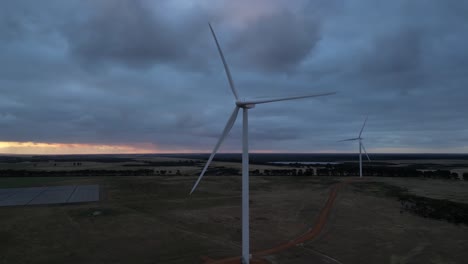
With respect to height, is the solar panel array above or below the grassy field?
above

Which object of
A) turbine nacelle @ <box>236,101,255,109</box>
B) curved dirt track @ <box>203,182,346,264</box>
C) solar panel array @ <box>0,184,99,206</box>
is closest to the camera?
turbine nacelle @ <box>236,101,255,109</box>

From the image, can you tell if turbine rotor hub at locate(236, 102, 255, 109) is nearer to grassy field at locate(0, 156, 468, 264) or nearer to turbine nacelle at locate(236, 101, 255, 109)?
turbine nacelle at locate(236, 101, 255, 109)

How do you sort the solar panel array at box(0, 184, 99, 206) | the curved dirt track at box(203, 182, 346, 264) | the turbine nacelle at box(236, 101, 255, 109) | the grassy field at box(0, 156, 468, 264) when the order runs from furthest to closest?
the solar panel array at box(0, 184, 99, 206) → the grassy field at box(0, 156, 468, 264) → the curved dirt track at box(203, 182, 346, 264) → the turbine nacelle at box(236, 101, 255, 109)

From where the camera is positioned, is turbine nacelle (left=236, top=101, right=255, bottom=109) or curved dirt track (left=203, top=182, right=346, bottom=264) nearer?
turbine nacelle (left=236, top=101, right=255, bottom=109)

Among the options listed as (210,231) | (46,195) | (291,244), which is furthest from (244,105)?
(46,195)

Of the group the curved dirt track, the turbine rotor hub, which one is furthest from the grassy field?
the turbine rotor hub

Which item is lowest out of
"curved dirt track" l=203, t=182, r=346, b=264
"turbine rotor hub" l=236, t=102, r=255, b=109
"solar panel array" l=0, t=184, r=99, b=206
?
"curved dirt track" l=203, t=182, r=346, b=264

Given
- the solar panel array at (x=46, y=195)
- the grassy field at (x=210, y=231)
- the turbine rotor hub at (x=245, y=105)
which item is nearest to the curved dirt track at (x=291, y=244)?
the grassy field at (x=210, y=231)

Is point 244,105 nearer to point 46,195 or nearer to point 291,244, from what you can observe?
point 291,244

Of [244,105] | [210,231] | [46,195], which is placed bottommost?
[210,231]
